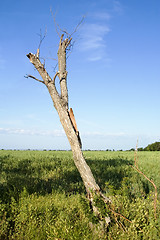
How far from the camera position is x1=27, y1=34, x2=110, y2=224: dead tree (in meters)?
5.81

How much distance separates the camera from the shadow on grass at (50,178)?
10033 mm

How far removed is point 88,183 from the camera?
5871mm

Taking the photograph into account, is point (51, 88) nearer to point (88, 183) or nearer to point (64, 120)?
point (64, 120)

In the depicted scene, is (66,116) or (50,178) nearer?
(66,116)

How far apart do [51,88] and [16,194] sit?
438 centimetres

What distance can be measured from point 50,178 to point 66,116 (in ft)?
22.3

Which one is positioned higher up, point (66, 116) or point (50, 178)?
point (66, 116)

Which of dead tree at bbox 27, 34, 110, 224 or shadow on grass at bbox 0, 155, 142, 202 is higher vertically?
dead tree at bbox 27, 34, 110, 224

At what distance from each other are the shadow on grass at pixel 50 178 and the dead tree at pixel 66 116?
152 inches

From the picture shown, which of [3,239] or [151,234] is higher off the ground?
[151,234]

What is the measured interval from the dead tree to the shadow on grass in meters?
3.86

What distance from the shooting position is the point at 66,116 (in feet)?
20.9

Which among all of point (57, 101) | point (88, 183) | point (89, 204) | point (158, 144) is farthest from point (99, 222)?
point (158, 144)

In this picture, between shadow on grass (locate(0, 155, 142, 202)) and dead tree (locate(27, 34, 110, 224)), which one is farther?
shadow on grass (locate(0, 155, 142, 202))
